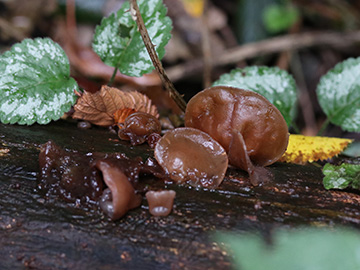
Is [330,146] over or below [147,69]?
below

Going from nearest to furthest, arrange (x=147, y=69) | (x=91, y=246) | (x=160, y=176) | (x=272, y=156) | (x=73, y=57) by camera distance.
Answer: (x=91, y=246) → (x=160, y=176) → (x=272, y=156) → (x=147, y=69) → (x=73, y=57)

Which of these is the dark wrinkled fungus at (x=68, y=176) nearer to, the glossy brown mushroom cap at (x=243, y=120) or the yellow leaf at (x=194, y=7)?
the glossy brown mushroom cap at (x=243, y=120)

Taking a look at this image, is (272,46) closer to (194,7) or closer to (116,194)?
(194,7)

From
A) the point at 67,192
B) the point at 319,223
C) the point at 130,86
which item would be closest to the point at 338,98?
the point at 319,223

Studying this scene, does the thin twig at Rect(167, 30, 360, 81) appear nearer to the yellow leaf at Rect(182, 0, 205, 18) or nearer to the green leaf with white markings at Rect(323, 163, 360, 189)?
the yellow leaf at Rect(182, 0, 205, 18)

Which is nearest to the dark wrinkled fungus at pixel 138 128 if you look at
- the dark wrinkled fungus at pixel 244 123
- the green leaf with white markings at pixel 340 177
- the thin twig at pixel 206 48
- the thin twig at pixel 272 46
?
the dark wrinkled fungus at pixel 244 123

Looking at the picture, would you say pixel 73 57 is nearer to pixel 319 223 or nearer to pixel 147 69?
pixel 147 69
